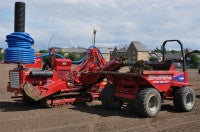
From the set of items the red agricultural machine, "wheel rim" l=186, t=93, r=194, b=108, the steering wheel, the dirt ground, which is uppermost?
the steering wheel

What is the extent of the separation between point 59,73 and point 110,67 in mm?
1693

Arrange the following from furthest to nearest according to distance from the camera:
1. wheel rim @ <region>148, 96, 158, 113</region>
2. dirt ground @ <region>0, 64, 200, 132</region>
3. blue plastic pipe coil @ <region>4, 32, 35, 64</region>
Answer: blue plastic pipe coil @ <region>4, 32, 35, 64</region> → wheel rim @ <region>148, 96, 158, 113</region> → dirt ground @ <region>0, 64, 200, 132</region>

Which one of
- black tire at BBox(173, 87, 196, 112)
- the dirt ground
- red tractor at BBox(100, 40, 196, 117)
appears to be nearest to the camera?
the dirt ground

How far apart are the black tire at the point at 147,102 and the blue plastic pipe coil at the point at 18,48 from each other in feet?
11.3

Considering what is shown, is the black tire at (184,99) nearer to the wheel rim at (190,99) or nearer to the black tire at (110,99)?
the wheel rim at (190,99)

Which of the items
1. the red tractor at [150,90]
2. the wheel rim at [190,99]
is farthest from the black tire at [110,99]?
the wheel rim at [190,99]

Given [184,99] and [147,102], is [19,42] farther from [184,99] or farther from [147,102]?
[184,99]

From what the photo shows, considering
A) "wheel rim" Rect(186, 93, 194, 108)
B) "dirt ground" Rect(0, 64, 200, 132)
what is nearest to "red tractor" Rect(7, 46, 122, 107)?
"dirt ground" Rect(0, 64, 200, 132)

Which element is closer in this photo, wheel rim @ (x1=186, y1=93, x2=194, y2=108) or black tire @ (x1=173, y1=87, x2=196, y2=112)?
black tire @ (x1=173, y1=87, x2=196, y2=112)

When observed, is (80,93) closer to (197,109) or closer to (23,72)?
(23,72)

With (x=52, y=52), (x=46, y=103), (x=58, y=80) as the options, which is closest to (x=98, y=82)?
(x=58, y=80)

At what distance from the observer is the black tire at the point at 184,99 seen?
1125 centimetres

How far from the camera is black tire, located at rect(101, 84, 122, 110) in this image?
37.6ft

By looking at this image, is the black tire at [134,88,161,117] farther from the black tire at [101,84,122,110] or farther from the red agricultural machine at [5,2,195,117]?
the black tire at [101,84,122,110]
